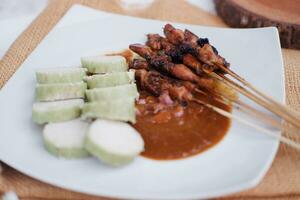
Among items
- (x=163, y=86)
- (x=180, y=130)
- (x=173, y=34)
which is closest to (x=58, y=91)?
(x=163, y=86)

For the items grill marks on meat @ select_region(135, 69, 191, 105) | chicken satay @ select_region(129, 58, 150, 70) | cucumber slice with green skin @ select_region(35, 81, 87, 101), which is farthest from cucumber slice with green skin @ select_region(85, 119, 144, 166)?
chicken satay @ select_region(129, 58, 150, 70)

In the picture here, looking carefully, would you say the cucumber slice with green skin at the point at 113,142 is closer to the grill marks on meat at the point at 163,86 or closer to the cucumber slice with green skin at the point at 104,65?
the grill marks on meat at the point at 163,86

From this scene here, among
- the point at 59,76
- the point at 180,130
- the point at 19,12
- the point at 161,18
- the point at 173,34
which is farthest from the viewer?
the point at 19,12

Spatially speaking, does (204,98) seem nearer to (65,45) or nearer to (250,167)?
(250,167)

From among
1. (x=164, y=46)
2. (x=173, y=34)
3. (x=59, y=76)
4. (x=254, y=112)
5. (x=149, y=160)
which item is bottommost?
(x=149, y=160)

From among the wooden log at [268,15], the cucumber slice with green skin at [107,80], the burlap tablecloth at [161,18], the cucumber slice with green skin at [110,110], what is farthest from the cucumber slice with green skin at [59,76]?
the wooden log at [268,15]

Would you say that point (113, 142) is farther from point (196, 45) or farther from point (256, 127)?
point (196, 45)

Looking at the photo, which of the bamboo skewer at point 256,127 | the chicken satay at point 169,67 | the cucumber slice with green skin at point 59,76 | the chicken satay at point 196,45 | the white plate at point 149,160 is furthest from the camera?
the chicken satay at point 196,45

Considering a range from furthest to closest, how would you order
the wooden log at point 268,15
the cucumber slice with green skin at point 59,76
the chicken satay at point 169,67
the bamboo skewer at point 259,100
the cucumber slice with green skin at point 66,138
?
the wooden log at point 268,15, the chicken satay at point 169,67, the cucumber slice with green skin at point 59,76, the bamboo skewer at point 259,100, the cucumber slice with green skin at point 66,138
